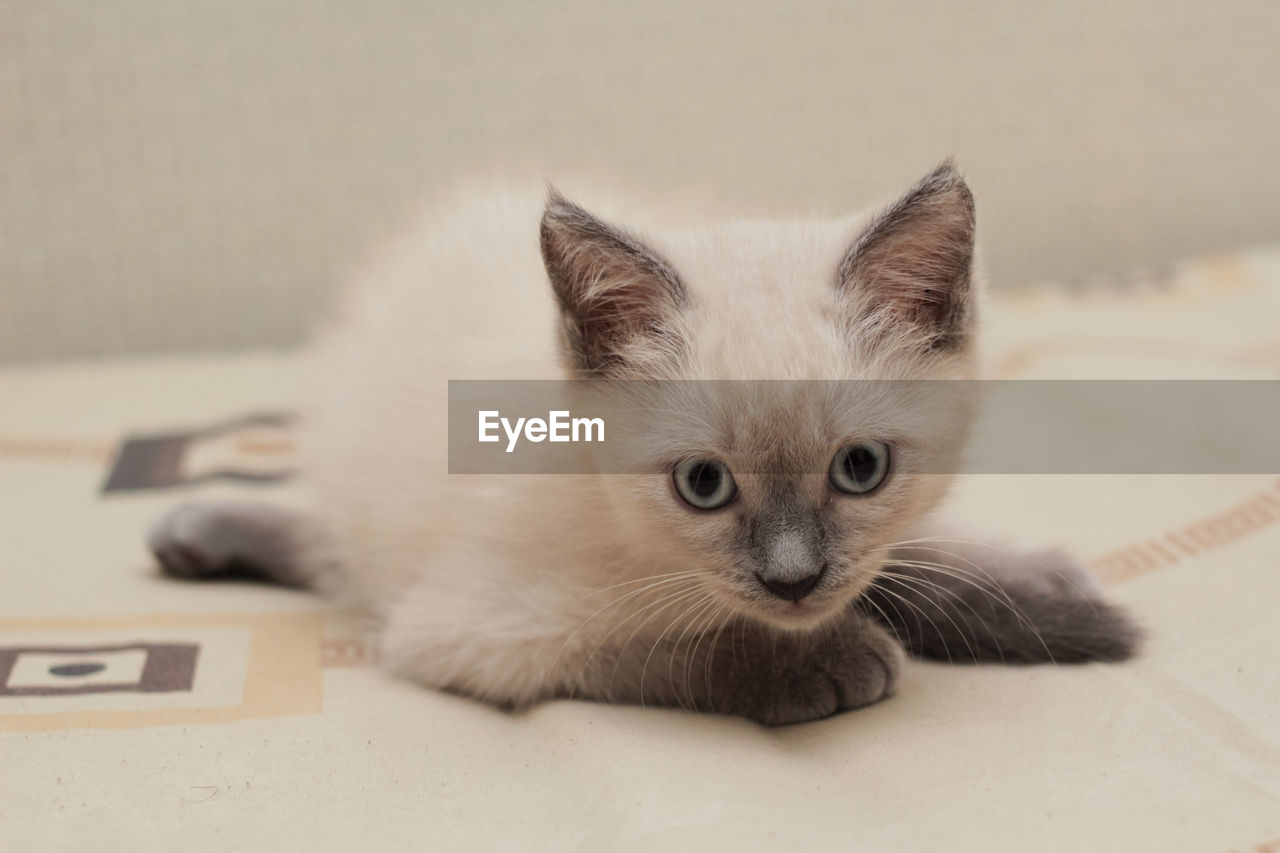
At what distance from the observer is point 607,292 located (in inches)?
43.7

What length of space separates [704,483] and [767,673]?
0.68 ft

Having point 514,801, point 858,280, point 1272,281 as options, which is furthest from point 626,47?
point 514,801

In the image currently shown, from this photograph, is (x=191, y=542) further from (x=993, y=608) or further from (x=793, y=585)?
(x=993, y=608)

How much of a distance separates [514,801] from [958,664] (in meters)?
0.49

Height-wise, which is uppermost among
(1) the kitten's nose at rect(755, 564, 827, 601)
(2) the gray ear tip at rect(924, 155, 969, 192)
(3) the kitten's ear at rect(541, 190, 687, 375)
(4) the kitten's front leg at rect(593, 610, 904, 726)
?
(2) the gray ear tip at rect(924, 155, 969, 192)

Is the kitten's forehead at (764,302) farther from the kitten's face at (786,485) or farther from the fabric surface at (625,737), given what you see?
the fabric surface at (625,737)

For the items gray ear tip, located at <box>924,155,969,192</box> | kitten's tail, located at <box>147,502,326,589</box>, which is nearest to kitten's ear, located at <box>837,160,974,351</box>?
gray ear tip, located at <box>924,155,969,192</box>

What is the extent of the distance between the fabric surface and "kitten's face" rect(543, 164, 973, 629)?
0.15 m

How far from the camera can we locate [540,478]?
1196 mm

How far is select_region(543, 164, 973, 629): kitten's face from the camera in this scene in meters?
1.01

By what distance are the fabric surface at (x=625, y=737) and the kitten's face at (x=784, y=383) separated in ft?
0.48

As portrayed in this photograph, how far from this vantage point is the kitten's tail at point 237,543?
1457mm

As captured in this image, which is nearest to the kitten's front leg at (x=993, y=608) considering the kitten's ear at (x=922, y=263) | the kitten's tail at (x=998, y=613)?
the kitten's tail at (x=998, y=613)

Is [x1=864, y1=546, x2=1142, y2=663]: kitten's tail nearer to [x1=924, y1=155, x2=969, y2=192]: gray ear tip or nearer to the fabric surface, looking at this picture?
the fabric surface
